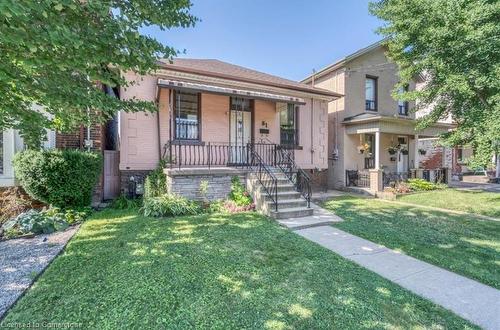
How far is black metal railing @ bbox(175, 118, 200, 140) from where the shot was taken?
8984mm

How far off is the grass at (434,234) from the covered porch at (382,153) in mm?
3479

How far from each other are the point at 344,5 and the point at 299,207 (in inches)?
397

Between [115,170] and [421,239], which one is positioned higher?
[115,170]

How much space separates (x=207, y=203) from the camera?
7602 mm

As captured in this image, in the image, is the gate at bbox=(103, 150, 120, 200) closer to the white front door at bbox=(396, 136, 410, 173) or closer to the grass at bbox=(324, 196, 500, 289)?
the grass at bbox=(324, 196, 500, 289)

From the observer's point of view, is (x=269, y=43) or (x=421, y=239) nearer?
(x=421, y=239)

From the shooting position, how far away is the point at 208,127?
31.0 feet

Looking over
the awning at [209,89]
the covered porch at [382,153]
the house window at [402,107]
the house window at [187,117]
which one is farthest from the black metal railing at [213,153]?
the house window at [402,107]

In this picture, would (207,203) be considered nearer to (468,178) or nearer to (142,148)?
(142,148)

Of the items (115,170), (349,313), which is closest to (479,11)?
(349,313)

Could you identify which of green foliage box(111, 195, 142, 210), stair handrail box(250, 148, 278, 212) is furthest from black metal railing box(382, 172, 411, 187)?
green foliage box(111, 195, 142, 210)

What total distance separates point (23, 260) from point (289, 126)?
9.25 metres

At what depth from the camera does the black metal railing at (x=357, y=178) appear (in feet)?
39.4

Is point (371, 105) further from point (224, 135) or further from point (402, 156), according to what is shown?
point (224, 135)
